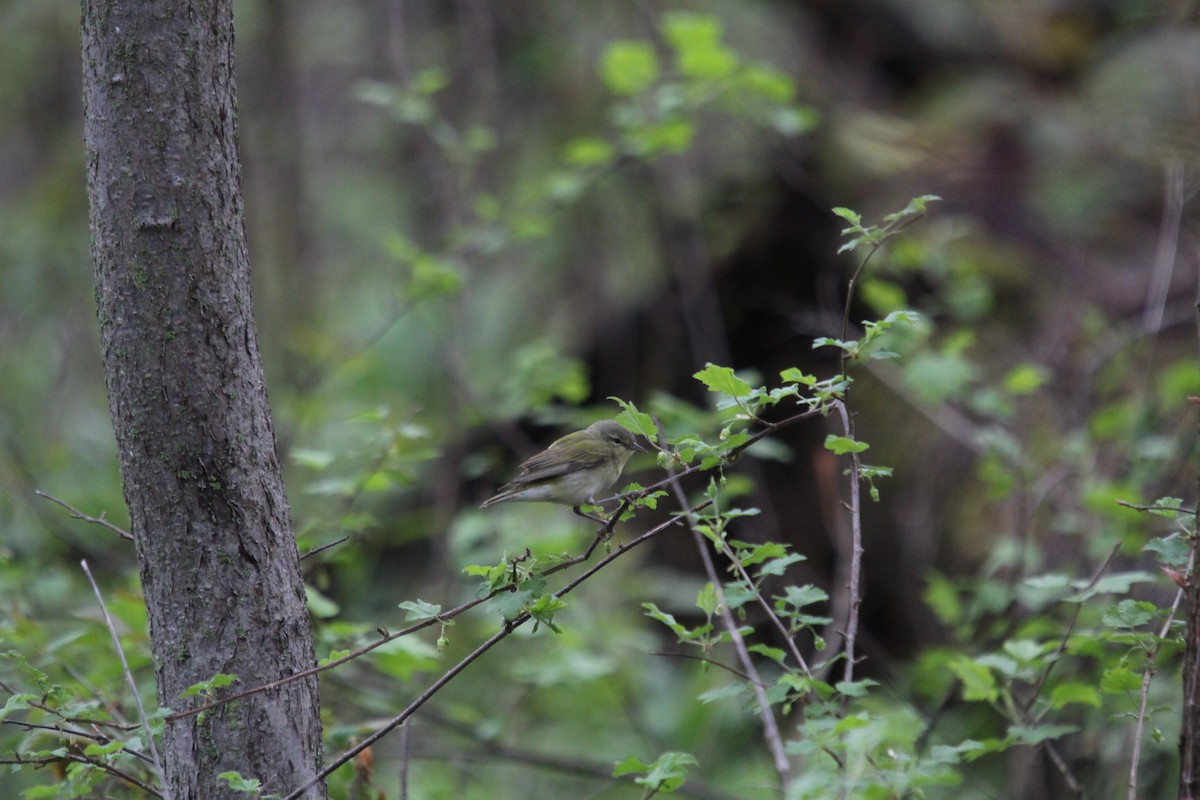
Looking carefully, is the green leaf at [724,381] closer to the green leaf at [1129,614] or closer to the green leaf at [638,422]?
the green leaf at [638,422]

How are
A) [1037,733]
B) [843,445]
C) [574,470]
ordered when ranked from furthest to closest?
[574,470] → [1037,733] → [843,445]

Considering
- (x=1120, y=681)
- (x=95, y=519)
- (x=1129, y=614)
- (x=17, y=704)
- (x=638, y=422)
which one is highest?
(x=638, y=422)

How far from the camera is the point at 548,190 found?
4.37 meters

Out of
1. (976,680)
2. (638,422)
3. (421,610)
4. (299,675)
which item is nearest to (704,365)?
(976,680)

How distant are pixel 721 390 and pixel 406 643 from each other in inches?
47.0

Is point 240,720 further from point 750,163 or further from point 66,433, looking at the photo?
point 66,433

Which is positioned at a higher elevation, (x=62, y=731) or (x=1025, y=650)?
(x=62, y=731)

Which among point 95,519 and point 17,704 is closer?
point 17,704

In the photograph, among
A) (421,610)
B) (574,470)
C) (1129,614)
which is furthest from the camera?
(574,470)

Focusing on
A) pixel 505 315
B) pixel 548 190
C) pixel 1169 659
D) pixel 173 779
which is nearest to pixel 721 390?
pixel 173 779

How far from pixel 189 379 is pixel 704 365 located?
1.44 m

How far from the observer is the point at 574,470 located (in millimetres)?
2951

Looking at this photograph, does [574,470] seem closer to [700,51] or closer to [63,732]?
[63,732]

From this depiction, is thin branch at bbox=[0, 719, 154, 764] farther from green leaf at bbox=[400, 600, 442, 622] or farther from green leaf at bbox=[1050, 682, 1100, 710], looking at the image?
green leaf at bbox=[1050, 682, 1100, 710]
